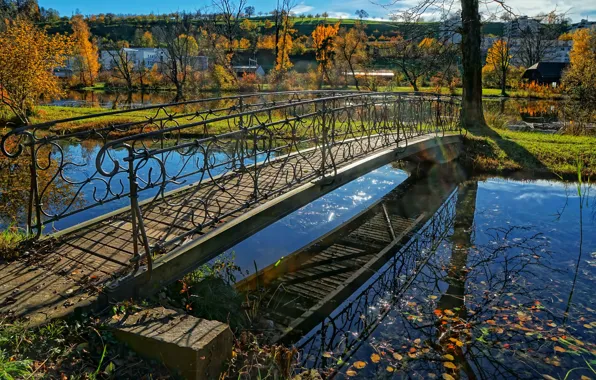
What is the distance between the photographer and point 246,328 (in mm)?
4477

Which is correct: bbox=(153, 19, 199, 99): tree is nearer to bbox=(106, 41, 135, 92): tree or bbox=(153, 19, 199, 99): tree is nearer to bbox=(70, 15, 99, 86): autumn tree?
bbox=(106, 41, 135, 92): tree

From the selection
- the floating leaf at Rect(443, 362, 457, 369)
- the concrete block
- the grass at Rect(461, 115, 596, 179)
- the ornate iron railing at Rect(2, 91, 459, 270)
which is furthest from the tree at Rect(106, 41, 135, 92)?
the floating leaf at Rect(443, 362, 457, 369)

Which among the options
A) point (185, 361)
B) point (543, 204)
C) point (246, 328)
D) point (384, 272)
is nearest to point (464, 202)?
point (543, 204)

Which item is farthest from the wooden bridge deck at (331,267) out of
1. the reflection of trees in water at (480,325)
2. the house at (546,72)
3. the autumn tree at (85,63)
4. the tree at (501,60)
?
the autumn tree at (85,63)

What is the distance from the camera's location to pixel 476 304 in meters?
5.04

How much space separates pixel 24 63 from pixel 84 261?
15778mm

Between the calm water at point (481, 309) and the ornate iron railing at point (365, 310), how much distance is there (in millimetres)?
18

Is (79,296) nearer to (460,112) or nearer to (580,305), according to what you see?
(580,305)

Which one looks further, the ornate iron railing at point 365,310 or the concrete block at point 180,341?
the ornate iron railing at point 365,310

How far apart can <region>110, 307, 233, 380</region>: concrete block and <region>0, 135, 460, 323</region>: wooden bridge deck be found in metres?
0.58

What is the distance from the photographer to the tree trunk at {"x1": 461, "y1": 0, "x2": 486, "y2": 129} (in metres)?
14.0

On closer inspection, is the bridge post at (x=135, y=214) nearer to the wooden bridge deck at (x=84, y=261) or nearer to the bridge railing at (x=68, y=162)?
the wooden bridge deck at (x=84, y=261)

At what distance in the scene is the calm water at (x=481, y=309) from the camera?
4.08 meters

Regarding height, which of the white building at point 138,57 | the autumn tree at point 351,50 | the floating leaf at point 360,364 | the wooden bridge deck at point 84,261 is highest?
the white building at point 138,57
